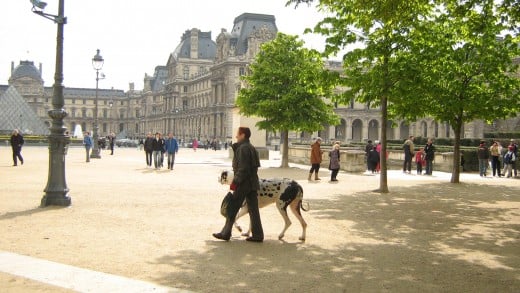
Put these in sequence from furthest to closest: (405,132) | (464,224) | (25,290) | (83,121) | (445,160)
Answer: (83,121)
(405,132)
(445,160)
(464,224)
(25,290)

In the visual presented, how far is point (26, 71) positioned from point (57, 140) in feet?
511

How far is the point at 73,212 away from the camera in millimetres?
11633

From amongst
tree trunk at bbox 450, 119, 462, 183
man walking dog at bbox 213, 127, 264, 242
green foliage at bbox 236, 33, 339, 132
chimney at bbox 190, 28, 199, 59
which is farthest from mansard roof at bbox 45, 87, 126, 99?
man walking dog at bbox 213, 127, 264, 242

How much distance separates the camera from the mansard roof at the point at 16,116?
82125 millimetres

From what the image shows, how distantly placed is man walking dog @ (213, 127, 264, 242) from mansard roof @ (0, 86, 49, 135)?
8131 centimetres

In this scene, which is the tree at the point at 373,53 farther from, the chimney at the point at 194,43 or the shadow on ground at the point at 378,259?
the chimney at the point at 194,43

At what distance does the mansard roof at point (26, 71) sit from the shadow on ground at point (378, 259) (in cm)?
15766

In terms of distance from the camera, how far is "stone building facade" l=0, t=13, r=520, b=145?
9544cm

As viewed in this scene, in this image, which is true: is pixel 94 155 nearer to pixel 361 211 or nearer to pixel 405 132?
pixel 361 211

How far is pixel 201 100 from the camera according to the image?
12138cm

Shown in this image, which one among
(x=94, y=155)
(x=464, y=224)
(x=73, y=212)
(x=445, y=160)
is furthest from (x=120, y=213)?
(x=94, y=155)

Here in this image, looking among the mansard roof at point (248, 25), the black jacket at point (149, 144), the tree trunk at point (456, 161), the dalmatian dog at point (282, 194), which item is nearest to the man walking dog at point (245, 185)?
the dalmatian dog at point (282, 194)

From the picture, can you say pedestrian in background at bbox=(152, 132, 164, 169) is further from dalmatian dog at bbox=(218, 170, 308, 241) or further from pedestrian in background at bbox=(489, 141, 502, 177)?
dalmatian dog at bbox=(218, 170, 308, 241)

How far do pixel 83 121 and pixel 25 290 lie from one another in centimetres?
18166
